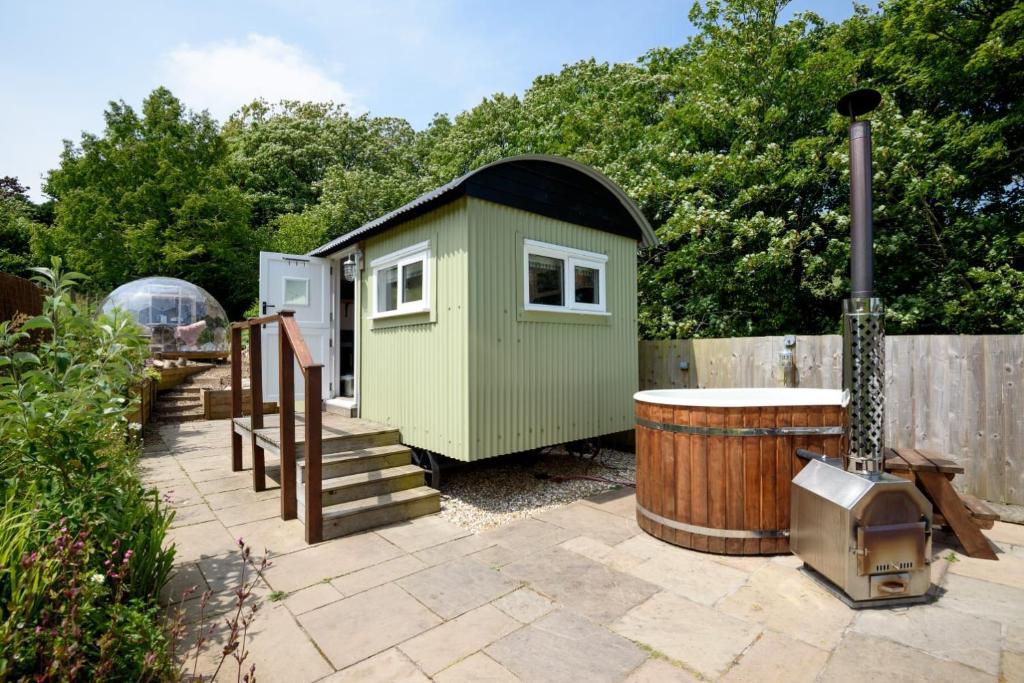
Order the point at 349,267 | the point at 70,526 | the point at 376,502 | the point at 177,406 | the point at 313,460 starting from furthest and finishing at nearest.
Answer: the point at 177,406, the point at 349,267, the point at 376,502, the point at 313,460, the point at 70,526

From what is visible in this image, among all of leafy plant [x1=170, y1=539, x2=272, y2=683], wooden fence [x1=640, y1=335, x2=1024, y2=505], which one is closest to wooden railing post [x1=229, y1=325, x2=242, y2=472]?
leafy plant [x1=170, y1=539, x2=272, y2=683]

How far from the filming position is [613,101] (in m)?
12.6

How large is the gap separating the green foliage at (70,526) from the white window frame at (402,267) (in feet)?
6.99

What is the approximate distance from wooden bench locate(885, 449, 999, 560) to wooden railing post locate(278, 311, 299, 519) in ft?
13.4

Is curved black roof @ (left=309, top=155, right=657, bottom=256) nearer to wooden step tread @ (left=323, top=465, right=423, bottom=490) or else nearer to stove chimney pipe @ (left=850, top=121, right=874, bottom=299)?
wooden step tread @ (left=323, top=465, right=423, bottom=490)

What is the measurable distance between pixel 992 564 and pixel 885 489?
1251mm

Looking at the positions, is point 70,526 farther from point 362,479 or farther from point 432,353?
point 432,353

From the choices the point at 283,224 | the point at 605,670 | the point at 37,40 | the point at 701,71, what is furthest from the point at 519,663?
the point at 283,224

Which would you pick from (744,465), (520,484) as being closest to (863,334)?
(744,465)

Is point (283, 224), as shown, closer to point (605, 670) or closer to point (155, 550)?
point (155, 550)

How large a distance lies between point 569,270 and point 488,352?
52.5 inches

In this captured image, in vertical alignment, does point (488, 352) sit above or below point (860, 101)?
below

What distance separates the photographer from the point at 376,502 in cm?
365

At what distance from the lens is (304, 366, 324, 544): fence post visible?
10.6 ft
